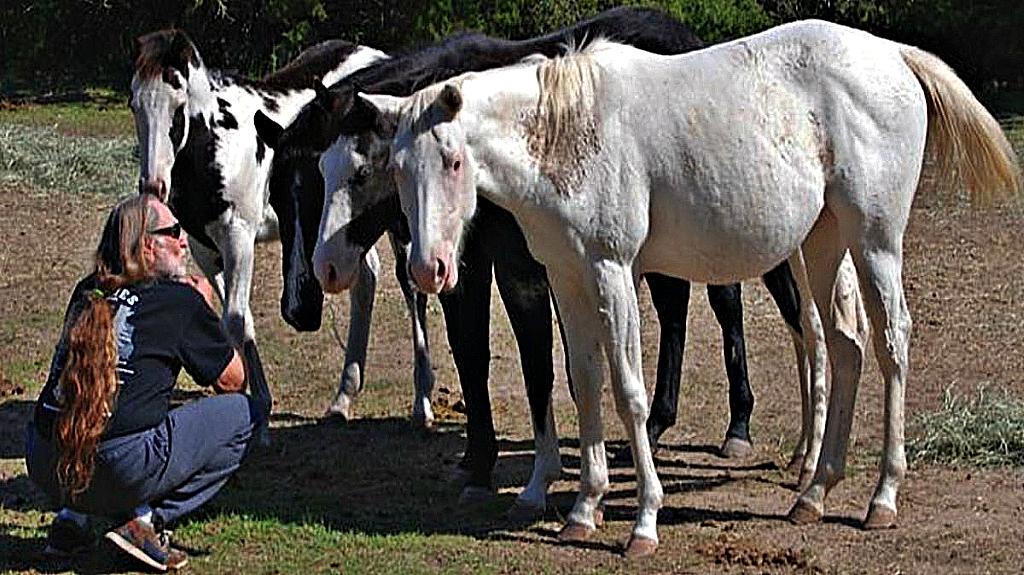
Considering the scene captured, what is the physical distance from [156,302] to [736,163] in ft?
6.89

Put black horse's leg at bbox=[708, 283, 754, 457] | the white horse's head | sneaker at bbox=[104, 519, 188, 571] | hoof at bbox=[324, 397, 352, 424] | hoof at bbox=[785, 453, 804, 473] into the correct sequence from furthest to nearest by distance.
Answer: hoof at bbox=[324, 397, 352, 424] < black horse's leg at bbox=[708, 283, 754, 457] < hoof at bbox=[785, 453, 804, 473] < sneaker at bbox=[104, 519, 188, 571] < the white horse's head

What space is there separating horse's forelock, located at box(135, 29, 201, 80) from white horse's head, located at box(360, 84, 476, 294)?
2.60 m

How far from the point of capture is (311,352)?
9922mm

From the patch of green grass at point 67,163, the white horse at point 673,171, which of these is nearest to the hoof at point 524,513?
the white horse at point 673,171

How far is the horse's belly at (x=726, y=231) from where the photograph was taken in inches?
229

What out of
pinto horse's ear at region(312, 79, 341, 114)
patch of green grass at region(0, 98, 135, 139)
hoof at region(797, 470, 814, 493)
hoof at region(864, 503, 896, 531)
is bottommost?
patch of green grass at region(0, 98, 135, 139)

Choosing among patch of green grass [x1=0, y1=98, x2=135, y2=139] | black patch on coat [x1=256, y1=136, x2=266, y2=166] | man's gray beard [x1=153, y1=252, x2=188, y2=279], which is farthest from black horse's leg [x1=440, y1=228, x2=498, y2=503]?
patch of green grass [x1=0, y1=98, x2=135, y2=139]

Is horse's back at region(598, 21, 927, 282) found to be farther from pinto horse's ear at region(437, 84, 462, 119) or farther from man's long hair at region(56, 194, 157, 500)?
man's long hair at region(56, 194, 157, 500)

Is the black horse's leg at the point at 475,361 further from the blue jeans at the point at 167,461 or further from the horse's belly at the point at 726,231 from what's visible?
the blue jeans at the point at 167,461

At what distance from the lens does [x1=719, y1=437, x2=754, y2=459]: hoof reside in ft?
24.2

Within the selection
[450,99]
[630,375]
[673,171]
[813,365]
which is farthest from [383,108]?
[813,365]

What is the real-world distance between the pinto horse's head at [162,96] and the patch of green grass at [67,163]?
25.7ft

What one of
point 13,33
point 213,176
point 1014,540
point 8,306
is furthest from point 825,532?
point 13,33

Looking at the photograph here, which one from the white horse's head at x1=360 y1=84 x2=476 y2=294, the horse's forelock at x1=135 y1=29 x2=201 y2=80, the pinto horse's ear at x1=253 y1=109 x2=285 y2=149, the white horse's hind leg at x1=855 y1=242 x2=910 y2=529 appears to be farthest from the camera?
the horse's forelock at x1=135 y1=29 x2=201 y2=80
